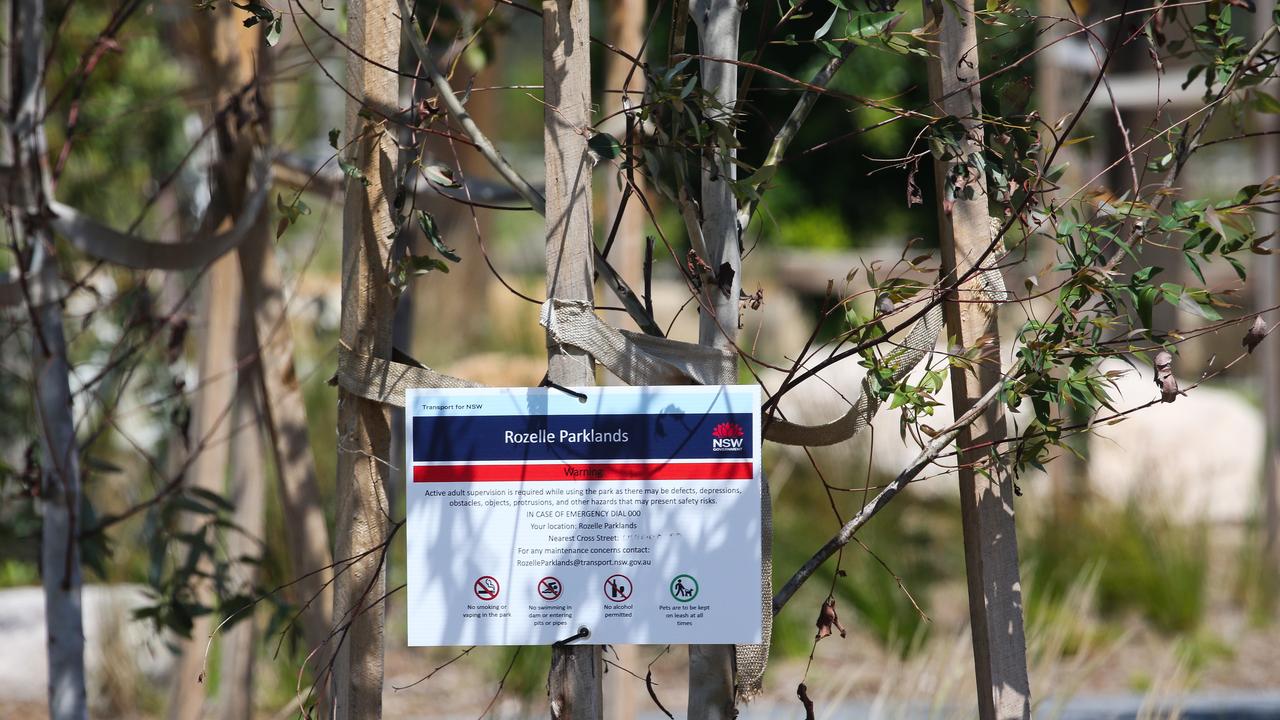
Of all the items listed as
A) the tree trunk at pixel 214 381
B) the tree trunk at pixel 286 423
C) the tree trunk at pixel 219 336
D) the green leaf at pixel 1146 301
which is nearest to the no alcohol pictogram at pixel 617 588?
the green leaf at pixel 1146 301

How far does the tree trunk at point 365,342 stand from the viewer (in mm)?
1576

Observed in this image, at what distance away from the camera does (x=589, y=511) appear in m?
1.50

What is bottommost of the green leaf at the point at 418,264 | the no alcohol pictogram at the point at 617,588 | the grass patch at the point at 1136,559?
the grass patch at the point at 1136,559

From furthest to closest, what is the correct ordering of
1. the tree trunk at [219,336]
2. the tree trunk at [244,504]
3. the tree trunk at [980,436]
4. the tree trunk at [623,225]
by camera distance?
the tree trunk at [244,504] → the tree trunk at [623,225] → the tree trunk at [219,336] → the tree trunk at [980,436]

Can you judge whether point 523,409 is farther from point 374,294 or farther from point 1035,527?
point 1035,527

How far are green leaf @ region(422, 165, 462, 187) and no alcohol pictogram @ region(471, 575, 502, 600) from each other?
50 cm

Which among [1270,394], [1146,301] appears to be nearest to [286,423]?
[1146,301]

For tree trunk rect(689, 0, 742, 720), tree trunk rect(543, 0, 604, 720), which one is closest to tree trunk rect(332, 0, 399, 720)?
tree trunk rect(543, 0, 604, 720)

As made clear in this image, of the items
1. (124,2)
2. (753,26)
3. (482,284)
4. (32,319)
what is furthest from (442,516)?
(482,284)

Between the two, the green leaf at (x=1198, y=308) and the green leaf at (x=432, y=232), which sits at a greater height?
the green leaf at (x=432, y=232)

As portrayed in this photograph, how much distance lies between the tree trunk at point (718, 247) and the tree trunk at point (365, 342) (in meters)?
0.42

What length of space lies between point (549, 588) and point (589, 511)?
0.36ft

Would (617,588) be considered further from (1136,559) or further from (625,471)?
(1136,559)

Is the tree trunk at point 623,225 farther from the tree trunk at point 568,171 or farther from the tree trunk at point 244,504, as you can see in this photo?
the tree trunk at point 568,171
